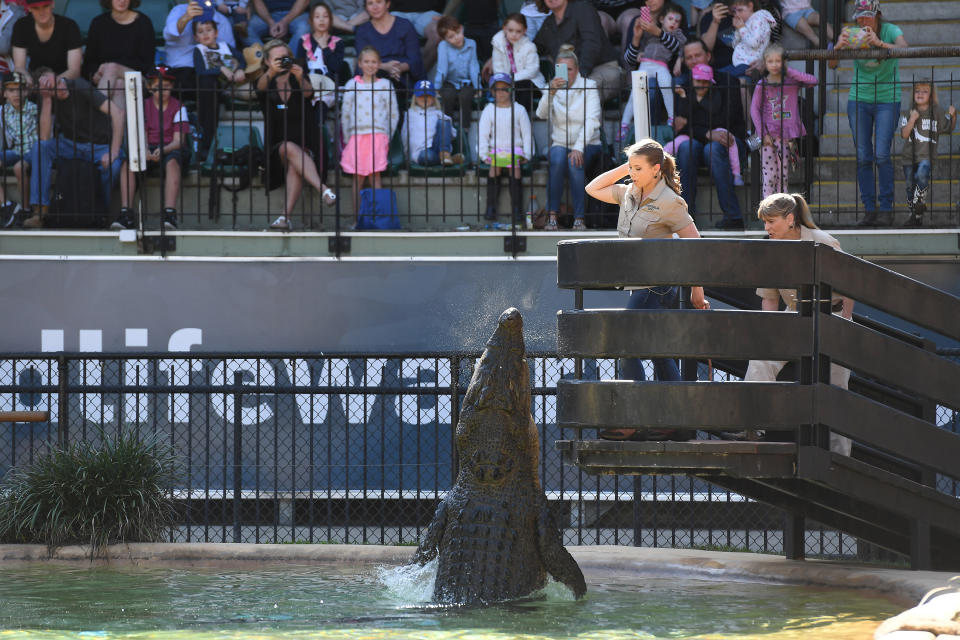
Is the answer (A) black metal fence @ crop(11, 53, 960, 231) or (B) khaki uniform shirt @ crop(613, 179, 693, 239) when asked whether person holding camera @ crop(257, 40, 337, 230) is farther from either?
(B) khaki uniform shirt @ crop(613, 179, 693, 239)

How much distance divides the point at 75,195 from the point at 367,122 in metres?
2.80

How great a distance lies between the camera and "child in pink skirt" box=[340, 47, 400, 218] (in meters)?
12.0

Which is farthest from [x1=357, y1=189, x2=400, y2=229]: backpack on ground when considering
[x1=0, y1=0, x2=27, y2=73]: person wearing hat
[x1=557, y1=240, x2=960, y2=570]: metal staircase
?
[x1=557, y1=240, x2=960, y2=570]: metal staircase

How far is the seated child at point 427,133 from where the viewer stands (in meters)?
12.3

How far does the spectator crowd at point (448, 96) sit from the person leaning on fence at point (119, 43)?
0.07ft

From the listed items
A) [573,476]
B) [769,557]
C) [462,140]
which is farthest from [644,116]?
[769,557]

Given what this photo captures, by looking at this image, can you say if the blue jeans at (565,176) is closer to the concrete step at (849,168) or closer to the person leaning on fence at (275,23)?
the concrete step at (849,168)

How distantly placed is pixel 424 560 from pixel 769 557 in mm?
2207

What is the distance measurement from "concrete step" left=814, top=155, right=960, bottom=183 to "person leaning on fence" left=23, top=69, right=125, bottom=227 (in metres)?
6.65

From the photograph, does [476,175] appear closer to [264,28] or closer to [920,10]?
[264,28]

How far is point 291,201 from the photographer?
12.0 m

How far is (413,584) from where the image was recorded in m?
6.67

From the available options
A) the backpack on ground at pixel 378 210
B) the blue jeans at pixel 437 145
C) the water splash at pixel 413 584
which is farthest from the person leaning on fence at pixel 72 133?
the water splash at pixel 413 584

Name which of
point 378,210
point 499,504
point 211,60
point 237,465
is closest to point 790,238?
point 499,504
